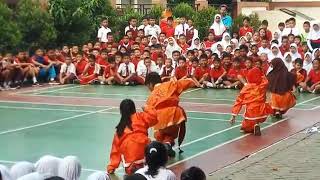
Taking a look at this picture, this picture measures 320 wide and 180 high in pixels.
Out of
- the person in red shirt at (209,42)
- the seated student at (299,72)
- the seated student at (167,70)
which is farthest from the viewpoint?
the person in red shirt at (209,42)

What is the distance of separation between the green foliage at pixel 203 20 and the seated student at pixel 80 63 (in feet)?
24.0

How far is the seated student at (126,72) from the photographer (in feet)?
60.5

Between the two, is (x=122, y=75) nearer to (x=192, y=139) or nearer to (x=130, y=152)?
(x=192, y=139)

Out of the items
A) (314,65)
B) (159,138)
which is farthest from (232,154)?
(314,65)

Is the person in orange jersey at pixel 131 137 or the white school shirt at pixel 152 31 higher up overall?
the white school shirt at pixel 152 31

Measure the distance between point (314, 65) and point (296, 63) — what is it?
0.54m

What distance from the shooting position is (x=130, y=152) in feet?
27.0

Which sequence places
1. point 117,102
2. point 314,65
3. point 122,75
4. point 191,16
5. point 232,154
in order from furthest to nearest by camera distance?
1. point 191,16
2. point 122,75
3. point 314,65
4. point 117,102
5. point 232,154

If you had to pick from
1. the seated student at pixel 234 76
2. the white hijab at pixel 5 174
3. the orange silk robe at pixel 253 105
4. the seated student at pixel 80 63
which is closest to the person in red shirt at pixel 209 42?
the seated student at pixel 234 76

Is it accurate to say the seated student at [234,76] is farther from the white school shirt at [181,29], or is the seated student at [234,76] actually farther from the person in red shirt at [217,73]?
the white school shirt at [181,29]

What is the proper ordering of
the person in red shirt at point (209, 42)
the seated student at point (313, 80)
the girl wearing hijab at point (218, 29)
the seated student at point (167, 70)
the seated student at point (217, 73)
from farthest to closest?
the girl wearing hijab at point (218, 29) < the person in red shirt at point (209, 42) < the seated student at point (167, 70) < the seated student at point (217, 73) < the seated student at point (313, 80)

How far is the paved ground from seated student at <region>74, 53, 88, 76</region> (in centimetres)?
964

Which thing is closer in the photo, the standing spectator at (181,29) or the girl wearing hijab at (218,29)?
the girl wearing hijab at (218,29)

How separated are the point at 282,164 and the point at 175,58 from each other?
9416mm
